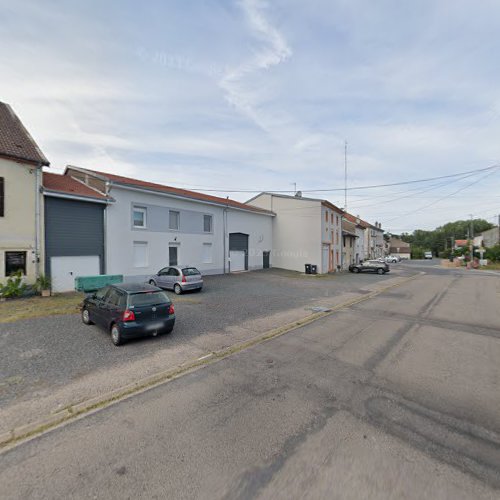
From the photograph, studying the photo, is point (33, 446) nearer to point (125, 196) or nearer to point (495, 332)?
point (495, 332)

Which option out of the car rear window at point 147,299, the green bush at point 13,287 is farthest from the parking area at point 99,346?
the green bush at point 13,287

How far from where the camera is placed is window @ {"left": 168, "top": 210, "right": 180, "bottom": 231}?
19.4 meters

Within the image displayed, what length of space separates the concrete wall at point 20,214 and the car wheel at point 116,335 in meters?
9.35

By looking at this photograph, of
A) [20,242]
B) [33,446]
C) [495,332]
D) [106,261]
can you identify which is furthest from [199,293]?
[495,332]

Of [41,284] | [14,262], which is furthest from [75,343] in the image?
[14,262]

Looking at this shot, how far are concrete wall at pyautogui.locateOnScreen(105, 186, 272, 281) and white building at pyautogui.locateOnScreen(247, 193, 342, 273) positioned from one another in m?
4.94

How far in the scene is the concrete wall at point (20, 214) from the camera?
12438 millimetres

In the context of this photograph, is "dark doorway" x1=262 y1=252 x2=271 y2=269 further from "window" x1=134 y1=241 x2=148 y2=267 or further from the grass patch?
the grass patch

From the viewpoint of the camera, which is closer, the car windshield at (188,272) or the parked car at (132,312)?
the parked car at (132,312)

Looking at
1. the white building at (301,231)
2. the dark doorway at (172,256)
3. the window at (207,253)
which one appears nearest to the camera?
the dark doorway at (172,256)

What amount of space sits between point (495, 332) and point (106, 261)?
17.9 metres

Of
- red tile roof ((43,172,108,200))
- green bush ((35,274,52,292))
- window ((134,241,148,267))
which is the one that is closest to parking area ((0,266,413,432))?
green bush ((35,274,52,292))

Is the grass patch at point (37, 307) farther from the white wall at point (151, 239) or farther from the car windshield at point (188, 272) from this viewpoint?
the car windshield at point (188, 272)

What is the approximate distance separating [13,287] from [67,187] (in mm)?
6044
